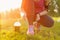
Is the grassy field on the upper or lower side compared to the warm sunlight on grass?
lower

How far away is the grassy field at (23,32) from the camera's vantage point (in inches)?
42.6

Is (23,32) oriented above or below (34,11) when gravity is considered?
below

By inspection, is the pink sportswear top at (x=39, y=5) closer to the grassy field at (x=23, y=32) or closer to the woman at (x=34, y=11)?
the woman at (x=34, y=11)

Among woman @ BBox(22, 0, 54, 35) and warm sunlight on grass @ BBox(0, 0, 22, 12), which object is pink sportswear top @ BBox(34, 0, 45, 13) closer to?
woman @ BBox(22, 0, 54, 35)

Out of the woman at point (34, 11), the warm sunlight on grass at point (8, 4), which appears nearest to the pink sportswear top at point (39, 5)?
the woman at point (34, 11)

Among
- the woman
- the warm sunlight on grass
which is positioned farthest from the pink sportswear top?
the warm sunlight on grass

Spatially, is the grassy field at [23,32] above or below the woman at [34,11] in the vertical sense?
below

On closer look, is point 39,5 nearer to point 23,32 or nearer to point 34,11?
point 34,11

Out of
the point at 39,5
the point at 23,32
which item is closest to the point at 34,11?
the point at 39,5

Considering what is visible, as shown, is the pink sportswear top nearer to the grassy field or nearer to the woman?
the woman

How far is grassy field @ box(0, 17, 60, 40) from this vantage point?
42.6 inches

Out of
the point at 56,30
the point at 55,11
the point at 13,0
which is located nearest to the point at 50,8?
the point at 55,11

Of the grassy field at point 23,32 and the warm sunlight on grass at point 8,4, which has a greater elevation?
the warm sunlight on grass at point 8,4

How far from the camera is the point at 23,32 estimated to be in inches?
42.8
